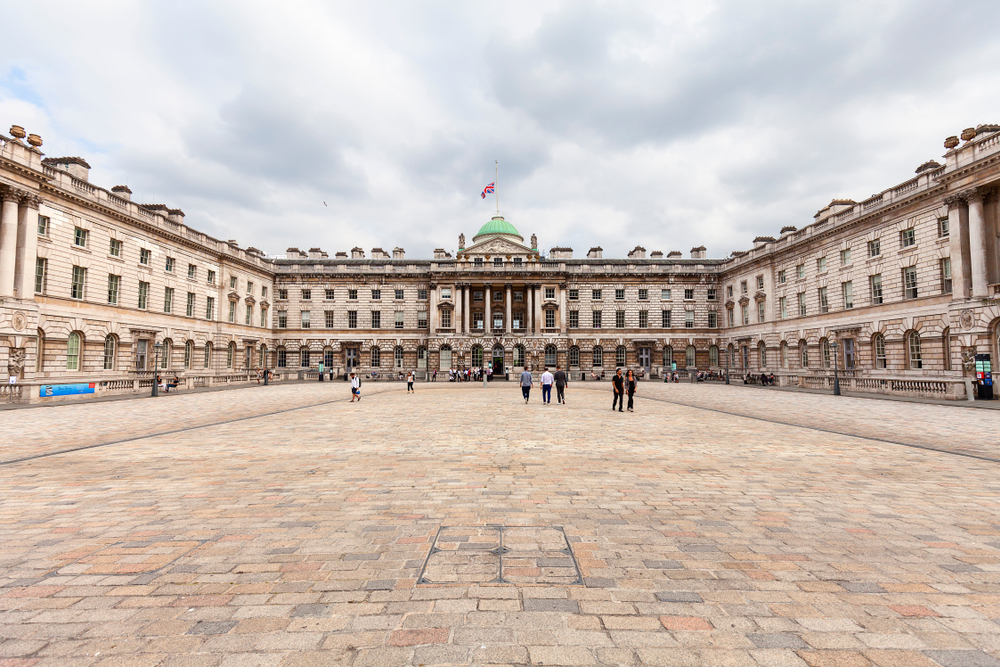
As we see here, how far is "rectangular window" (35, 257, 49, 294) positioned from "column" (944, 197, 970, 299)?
5065 centimetres

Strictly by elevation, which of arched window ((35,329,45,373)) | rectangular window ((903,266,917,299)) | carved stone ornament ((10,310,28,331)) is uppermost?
rectangular window ((903,266,917,299))

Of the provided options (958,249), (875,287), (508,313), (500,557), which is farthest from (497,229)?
(500,557)

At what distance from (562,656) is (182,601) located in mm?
2869

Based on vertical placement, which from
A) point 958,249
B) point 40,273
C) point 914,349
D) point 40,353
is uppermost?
point 958,249

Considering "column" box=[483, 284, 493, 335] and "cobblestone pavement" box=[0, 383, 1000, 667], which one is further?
"column" box=[483, 284, 493, 335]

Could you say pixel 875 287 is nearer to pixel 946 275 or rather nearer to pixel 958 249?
pixel 946 275

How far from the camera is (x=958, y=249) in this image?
950 inches

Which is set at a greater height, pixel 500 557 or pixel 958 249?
pixel 958 249

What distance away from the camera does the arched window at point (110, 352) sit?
94.9 ft

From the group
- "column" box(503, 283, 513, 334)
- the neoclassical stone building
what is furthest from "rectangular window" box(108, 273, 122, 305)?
"column" box(503, 283, 513, 334)

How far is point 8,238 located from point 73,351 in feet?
23.0

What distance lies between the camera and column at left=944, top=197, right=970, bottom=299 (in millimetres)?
23953

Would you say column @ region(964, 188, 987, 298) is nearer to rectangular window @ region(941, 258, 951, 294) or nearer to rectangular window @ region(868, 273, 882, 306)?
rectangular window @ region(941, 258, 951, 294)

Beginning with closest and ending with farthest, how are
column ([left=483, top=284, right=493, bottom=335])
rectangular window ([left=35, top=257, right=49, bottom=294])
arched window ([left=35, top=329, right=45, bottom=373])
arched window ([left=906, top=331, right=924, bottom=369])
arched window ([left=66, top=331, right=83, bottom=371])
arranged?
arched window ([left=35, top=329, right=45, bottom=373]) < rectangular window ([left=35, top=257, right=49, bottom=294]) < arched window ([left=66, top=331, right=83, bottom=371]) < arched window ([left=906, top=331, right=924, bottom=369]) < column ([left=483, top=284, right=493, bottom=335])
